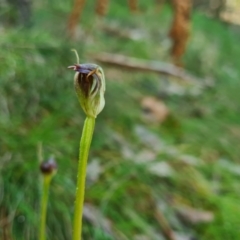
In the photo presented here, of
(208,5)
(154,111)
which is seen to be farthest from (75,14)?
(208,5)

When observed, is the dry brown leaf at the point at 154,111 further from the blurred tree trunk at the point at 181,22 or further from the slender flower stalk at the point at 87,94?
the slender flower stalk at the point at 87,94

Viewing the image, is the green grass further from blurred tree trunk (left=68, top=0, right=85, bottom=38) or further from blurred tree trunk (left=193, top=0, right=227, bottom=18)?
blurred tree trunk (left=193, top=0, right=227, bottom=18)

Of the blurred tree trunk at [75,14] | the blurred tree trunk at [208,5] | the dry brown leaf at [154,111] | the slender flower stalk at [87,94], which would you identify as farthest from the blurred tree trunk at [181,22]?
the blurred tree trunk at [208,5]

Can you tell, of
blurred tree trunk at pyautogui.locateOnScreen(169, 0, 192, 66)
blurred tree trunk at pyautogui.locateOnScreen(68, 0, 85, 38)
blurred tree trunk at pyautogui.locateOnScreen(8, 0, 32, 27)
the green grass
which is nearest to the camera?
the green grass

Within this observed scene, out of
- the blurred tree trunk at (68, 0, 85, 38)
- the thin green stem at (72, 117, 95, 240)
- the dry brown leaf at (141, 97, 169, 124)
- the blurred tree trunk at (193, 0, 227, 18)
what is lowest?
the blurred tree trunk at (193, 0, 227, 18)

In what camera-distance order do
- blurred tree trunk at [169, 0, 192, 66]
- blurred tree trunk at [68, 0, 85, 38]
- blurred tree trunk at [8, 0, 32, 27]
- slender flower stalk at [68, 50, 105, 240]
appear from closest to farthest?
slender flower stalk at [68, 50, 105, 240]
blurred tree trunk at [169, 0, 192, 66]
blurred tree trunk at [68, 0, 85, 38]
blurred tree trunk at [8, 0, 32, 27]

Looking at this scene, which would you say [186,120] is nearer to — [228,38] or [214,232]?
[214,232]

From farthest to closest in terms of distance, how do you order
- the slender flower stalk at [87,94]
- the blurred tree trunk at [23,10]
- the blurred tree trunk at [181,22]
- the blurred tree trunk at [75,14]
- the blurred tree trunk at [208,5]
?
the blurred tree trunk at [208,5] → the blurred tree trunk at [23,10] → the blurred tree trunk at [75,14] → the blurred tree trunk at [181,22] → the slender flower stalk at [87,94]

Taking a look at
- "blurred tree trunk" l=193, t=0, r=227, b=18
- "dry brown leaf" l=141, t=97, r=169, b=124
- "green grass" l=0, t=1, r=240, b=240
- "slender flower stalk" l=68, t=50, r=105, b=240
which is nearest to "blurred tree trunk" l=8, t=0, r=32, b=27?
"green grass" l=0, t=1, r=240, b=240

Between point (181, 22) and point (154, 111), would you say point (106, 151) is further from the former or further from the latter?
point (154, 111)
